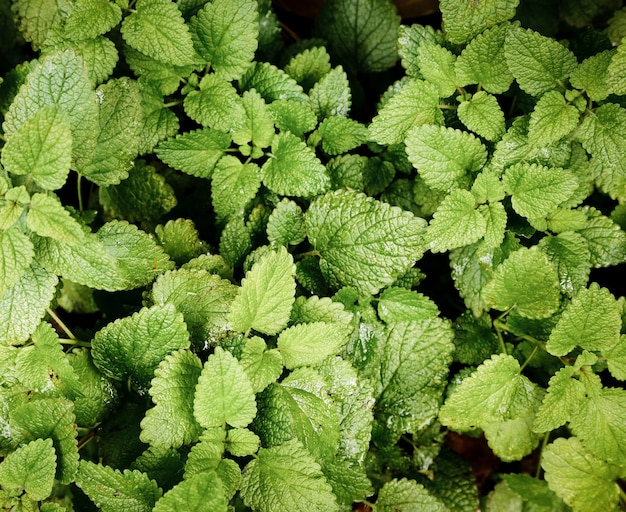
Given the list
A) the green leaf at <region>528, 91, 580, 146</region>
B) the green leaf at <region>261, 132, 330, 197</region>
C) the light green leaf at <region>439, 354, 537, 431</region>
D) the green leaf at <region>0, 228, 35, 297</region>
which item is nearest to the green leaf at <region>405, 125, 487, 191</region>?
the green leaf at <region>528, 91, 580, 146</region>

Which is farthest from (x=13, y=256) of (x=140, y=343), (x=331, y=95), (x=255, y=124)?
(x=331, y=95)

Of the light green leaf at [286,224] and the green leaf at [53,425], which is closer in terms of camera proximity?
the green leaf at [53,425]

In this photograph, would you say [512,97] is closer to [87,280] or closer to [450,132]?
[450,132]

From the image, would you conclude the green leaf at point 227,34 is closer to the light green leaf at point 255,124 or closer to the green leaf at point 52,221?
the light green leaf at point 255,124

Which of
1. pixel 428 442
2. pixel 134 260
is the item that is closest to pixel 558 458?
pixel 428 442

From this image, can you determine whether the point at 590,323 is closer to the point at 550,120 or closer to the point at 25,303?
the point at 550,120

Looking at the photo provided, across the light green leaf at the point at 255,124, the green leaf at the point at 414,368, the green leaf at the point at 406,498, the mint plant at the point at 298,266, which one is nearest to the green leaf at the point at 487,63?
the mint plant at the point at 298,266
